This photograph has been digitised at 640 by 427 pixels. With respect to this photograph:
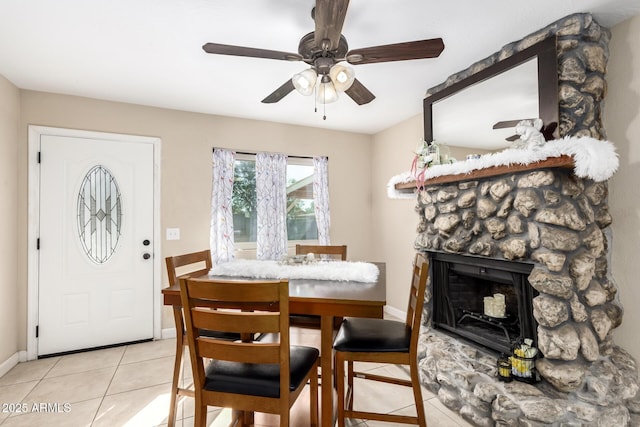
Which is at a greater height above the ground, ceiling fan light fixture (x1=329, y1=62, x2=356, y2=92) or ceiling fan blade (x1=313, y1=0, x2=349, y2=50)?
ceiling fan blade (x1=313, y1=0, x2=349, y2=50)

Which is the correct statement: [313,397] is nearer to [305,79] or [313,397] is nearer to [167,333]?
[305,79]

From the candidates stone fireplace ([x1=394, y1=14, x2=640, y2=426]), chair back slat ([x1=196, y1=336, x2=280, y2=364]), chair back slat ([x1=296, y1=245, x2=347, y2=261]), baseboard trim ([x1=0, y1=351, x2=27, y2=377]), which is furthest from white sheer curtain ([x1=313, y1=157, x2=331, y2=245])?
baseboard trim ([x1=0, y1=351, x2=27, y2=377])

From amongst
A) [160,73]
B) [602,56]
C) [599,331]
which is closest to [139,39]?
[160,73]

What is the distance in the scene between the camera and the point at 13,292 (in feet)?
9.24

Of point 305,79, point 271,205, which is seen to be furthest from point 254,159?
point 305,79

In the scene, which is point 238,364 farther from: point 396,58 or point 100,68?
point 100,68

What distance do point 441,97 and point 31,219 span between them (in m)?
3.89

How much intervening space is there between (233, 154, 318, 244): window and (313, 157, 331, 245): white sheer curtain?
0.32 ft

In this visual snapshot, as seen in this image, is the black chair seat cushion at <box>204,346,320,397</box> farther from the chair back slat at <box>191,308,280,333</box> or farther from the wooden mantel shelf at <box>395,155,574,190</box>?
the wooden mantel shelf at <box>395,155,574,190</box>

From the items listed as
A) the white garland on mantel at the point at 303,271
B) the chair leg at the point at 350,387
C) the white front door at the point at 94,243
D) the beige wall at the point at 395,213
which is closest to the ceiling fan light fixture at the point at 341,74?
the white garland on mantel at the point at 303,271

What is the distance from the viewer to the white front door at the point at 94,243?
3.00 metres

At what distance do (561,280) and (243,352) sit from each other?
1818 millimetres

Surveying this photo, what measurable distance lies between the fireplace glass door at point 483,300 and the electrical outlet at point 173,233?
263 cm

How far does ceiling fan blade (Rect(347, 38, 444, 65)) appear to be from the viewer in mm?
1632
